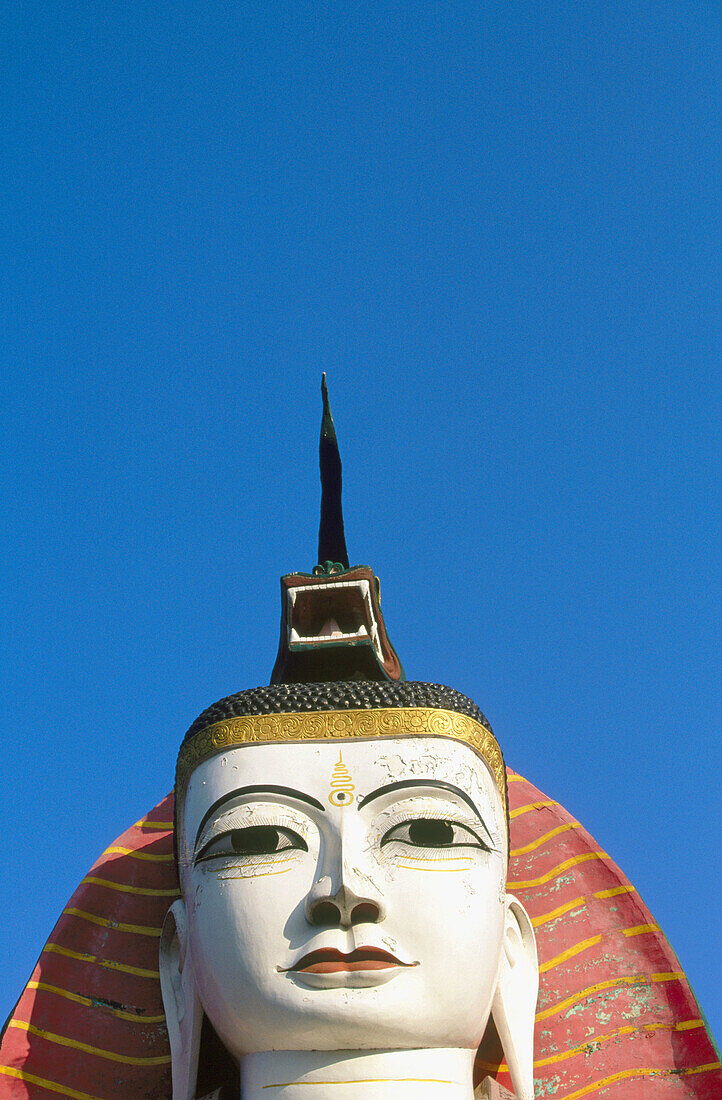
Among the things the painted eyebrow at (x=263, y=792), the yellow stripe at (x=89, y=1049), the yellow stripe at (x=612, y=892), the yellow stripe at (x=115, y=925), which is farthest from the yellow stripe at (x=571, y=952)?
the yellow stripe at (x=115, y=925)

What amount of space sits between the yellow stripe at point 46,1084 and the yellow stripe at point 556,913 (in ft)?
9.23

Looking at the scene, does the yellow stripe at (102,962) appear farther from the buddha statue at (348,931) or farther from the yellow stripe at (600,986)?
the yellow stripe at (600,986)

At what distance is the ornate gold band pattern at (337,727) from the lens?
6.75 meters

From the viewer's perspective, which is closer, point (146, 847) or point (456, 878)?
point (456, 878)

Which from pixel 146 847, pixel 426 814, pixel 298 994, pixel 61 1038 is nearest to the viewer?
pixel 298 994

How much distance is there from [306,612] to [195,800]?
55.7 inches

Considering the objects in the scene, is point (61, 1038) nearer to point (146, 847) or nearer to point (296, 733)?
point (146, 847)

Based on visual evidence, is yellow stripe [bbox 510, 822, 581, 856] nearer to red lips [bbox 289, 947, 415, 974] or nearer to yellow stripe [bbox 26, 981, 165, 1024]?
red lips [bbox 289, 947, 415, 974]

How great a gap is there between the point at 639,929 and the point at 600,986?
1.45ft

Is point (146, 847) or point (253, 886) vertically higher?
point (146, 847)

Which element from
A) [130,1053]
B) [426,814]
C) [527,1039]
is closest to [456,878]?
[426,814]

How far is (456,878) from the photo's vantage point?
20.8ft

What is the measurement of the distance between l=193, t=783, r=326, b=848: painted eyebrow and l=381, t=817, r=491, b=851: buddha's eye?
1.34 feet

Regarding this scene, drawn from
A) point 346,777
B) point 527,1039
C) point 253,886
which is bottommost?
point 527,1039
